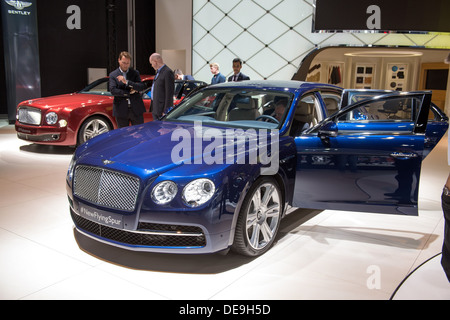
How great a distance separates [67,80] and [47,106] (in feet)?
17.7

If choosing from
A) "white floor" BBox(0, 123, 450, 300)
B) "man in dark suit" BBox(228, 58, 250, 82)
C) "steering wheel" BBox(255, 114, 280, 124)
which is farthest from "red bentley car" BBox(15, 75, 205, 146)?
"steering wheel" BBox(255, 114, 280, 124)

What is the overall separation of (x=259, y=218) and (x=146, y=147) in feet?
2.97

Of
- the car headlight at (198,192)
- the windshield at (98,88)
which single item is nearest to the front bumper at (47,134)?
the windshield at (98,88)

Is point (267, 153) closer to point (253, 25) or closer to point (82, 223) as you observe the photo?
point (82, 223)

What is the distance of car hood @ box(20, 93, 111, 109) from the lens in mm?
6105

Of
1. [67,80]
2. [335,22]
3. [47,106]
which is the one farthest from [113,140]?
[67,80]

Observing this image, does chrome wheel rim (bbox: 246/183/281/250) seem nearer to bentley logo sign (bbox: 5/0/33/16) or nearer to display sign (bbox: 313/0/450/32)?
display sign (bbox: 313/0/450/32)

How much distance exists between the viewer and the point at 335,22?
9.79 metres

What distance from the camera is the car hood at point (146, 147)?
2543 mm

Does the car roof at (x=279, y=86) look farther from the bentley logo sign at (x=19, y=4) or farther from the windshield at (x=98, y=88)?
the bentley logo sign at (x=19, y=4)

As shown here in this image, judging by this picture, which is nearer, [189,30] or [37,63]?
[37,63]

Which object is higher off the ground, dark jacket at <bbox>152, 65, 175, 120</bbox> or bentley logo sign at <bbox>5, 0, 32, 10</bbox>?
bentley logo sign at <bbox>5, 0, 32, 10</bbox>

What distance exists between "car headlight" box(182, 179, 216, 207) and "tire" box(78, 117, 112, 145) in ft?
13.7

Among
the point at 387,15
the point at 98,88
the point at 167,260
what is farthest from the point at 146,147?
the point at 387,15
